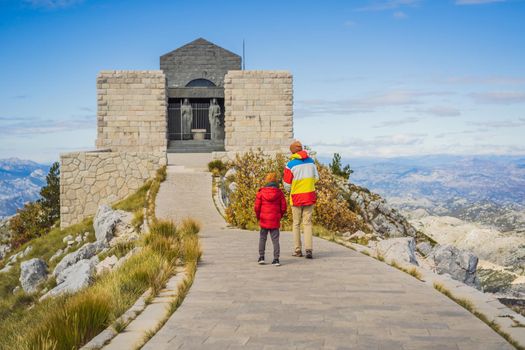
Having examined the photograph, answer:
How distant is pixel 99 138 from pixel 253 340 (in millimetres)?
25968

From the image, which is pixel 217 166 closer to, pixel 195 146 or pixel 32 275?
pixel 32 275

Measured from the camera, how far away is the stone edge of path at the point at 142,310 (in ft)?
18.8

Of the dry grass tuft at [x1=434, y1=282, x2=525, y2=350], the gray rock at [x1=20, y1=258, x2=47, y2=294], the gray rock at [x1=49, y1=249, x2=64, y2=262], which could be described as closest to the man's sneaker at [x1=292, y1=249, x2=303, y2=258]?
the dry grass tuft at [x1=434, y1=282, x2=525, y2=350]

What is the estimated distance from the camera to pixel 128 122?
30.3m

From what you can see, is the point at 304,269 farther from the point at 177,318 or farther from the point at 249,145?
the point at 249,145

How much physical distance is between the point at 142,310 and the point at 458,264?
28.5 ft

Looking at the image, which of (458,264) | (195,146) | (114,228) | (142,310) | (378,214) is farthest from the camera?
(195,146)

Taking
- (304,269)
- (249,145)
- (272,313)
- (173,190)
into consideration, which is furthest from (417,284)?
(249,145)

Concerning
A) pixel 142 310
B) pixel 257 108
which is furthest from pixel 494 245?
pixel 142 310

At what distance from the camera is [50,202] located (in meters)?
30.8

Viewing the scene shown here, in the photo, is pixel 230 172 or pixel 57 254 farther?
pixel 230 172

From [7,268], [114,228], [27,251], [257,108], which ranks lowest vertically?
[7,268]

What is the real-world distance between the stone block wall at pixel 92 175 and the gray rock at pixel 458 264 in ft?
39.1

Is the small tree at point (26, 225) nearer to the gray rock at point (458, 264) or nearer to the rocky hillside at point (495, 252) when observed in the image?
the rocky hillside at point (495, 252)
